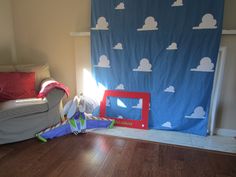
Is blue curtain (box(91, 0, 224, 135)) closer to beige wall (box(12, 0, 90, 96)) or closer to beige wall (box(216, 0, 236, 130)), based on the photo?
beige wall (box(216, 0, 236, 130))

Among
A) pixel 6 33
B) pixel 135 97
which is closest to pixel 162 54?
pixel 135 97

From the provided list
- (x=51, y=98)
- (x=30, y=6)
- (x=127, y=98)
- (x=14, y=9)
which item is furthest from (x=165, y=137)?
(x=14, y=9)

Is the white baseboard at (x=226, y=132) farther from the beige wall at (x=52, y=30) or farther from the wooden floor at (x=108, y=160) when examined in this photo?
the beige wall at (x=52, y=30)

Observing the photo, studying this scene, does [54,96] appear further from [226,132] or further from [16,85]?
[226,132]

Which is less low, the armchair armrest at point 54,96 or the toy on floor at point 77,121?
the armchair armrest at point 54,96

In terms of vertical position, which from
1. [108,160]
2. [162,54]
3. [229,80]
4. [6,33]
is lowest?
[108,160]

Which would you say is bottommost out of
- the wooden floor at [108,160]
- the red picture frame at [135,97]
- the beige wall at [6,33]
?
the wooden floor at [108,160]

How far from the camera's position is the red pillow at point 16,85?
243 centimetres

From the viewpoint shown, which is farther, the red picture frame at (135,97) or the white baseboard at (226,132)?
the red picture frame at (135,97)

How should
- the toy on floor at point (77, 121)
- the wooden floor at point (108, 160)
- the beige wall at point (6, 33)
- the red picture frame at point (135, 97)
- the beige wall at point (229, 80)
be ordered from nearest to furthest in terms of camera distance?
the wooden floor at point (108, 160) → the beige wall at point (229, 80) → the toy on floor at point (77, 121) → the red picture frame at point (135, 97) → the beige wall at point (6, 33)

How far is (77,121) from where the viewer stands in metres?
2.51

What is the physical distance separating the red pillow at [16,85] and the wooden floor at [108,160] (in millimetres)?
623

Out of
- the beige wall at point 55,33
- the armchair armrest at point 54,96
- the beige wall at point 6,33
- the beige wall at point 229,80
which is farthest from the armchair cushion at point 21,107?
the beige wall at point 229,80

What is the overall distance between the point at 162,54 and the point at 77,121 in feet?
4.61
